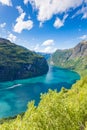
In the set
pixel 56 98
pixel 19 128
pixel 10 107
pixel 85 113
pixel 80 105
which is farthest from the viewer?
pixel 10 107

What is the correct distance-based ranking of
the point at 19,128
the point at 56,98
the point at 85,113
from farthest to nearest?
1. the point at 85,113
2. the point at 56,98
3. the point at 19,128

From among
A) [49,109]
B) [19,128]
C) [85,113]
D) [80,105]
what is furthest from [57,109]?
[80,105]

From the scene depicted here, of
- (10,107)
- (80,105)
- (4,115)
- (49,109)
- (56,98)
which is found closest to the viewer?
(49,109)

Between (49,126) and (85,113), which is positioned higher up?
(49,126)

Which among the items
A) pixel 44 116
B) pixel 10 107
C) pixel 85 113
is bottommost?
pixel 10 107

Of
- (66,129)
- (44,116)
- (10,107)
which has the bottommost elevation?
(10,107)

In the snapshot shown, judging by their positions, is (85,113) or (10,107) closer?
(85,113)

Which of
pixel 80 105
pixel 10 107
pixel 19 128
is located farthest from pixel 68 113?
pixel 10 107

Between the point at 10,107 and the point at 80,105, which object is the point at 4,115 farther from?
the point at 80,105

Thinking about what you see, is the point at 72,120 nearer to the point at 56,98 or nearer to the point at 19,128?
the point at 56,98
